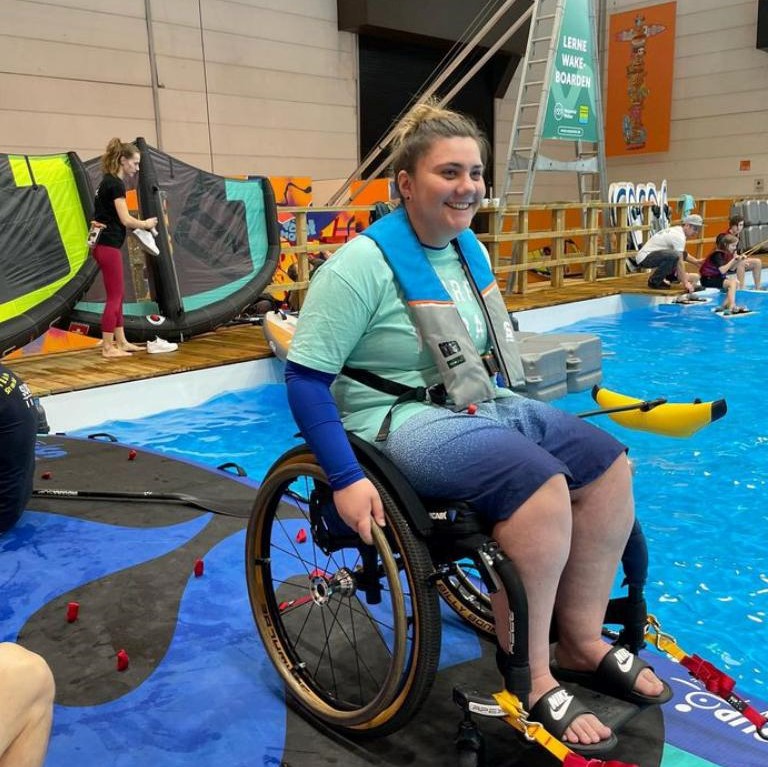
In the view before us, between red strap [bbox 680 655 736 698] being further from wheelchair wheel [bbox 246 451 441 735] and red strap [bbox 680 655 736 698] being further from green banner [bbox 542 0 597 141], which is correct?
green banner [bbox 542 0 597 141]

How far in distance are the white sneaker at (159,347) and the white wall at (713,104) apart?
9042 millimetres

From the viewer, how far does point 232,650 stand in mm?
1897

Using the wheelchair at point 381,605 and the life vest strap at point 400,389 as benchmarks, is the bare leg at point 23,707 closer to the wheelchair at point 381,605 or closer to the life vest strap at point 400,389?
the wheelchair at point 381,605

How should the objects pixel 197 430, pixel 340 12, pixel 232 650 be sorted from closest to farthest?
1. pixel 232 650
2. pixel 197 430
3. pixel 340 12

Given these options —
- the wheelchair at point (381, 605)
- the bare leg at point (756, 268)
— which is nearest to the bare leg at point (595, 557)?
the wheelchair at point (381, 605)

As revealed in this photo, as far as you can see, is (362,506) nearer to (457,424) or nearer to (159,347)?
(457,424)

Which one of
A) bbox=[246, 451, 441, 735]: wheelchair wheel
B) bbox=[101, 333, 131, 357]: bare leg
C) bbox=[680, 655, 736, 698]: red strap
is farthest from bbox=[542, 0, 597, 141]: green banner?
bbox=[680, 655, 736, 698]: red strap

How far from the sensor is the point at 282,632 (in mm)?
1707

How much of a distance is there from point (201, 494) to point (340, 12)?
9.51 metres

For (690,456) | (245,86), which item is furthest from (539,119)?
(690,456)

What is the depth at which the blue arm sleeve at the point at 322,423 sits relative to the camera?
1.37 metres

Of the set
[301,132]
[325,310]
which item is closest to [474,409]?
[325,310]

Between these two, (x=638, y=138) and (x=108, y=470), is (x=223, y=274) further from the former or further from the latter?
Answer: (x=638, y=138)

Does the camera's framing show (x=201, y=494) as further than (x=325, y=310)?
Yes
